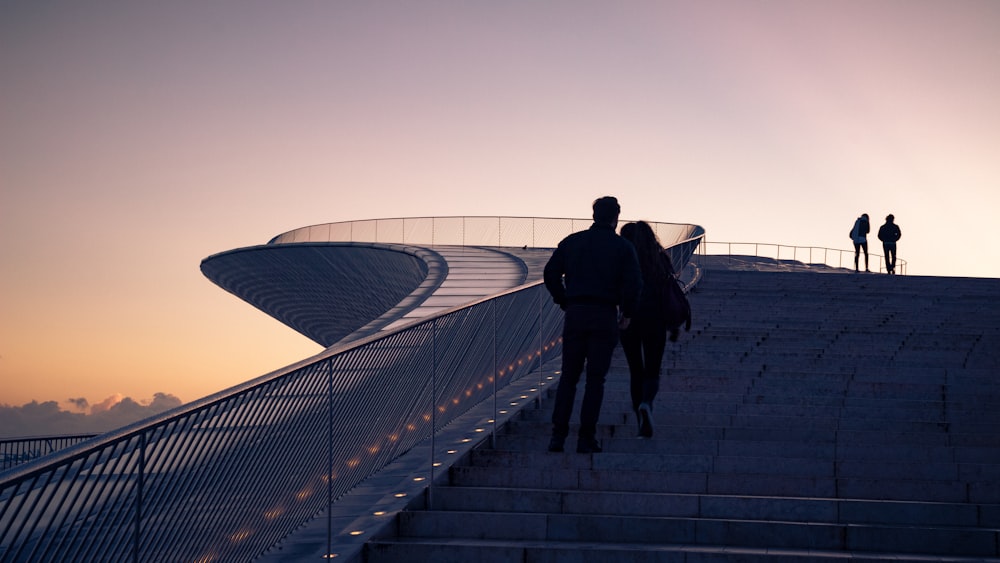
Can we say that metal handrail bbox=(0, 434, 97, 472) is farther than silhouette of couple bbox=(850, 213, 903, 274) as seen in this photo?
No

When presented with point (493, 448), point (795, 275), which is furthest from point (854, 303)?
point (493, 448)

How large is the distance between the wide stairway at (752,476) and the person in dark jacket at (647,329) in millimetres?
318

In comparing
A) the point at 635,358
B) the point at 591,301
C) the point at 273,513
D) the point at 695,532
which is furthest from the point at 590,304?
the point at 273,513

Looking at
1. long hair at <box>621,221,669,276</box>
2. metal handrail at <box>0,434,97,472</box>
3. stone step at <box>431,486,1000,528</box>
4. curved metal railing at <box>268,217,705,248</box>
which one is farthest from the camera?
curved metal railing at <box>268,217,705,248</box>

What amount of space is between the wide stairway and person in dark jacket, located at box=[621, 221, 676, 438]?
32 cm

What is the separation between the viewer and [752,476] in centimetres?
611

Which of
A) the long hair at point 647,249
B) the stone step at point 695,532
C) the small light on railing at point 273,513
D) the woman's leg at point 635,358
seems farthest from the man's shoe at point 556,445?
the small light on railing at point 273,513

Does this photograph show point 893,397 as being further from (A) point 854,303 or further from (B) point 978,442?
(A) point 854,303

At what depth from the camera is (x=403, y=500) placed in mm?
5727

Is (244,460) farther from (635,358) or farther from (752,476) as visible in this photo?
(635,358)

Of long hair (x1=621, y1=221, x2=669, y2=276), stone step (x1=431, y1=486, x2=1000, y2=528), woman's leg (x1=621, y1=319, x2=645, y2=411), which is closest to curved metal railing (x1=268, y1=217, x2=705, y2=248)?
long hair (x1=621, y1=221, x2=669, y2=276)

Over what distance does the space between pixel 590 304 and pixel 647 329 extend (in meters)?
0.91

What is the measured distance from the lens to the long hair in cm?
751

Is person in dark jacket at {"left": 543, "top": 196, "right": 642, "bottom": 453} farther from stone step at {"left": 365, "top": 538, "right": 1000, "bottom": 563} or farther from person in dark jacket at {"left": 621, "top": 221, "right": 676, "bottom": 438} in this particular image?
stone step at {"left": 365, "top": 538, "right": 1000, "bottom": 563}
